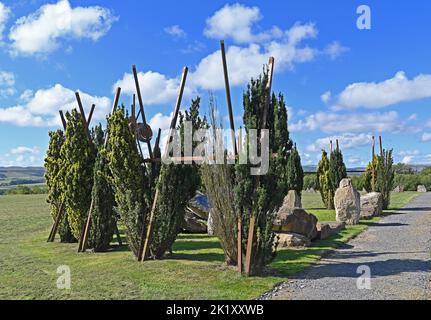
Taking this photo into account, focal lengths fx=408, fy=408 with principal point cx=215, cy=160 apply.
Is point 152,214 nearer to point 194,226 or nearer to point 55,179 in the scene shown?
point 55,179

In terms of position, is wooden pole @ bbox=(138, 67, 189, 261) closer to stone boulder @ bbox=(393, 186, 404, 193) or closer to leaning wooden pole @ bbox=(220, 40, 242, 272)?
leaning wooden pole @ bbox=(220, 40, 242, 272)

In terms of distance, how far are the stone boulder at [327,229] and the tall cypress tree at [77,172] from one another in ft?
21.8

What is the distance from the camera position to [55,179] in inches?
496

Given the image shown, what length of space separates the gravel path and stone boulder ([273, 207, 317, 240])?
1096 mm

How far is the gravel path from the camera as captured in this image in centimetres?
604

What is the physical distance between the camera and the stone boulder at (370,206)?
1773cm

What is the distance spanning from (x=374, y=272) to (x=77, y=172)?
25.6ft

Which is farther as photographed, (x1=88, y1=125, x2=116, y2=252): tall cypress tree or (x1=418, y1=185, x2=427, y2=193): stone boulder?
(x1=418, y1=185, x2=427, y2=193): stone boulder

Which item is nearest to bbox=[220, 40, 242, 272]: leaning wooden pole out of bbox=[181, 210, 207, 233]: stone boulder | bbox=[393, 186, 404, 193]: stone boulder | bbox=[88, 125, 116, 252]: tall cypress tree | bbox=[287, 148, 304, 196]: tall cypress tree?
bbox=[88, 125, 116, 252]: tall cypress tree

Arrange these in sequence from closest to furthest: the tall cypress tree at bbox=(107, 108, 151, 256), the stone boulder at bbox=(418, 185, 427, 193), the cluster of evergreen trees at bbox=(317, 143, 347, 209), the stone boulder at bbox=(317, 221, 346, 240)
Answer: the tall cypress tree at bbox=(107, 108, 151, 256) < the stone boulder at bbox=(317, 221, 346, 240) < the cluster of evergreen trees at bbox=(317, 143, 347, 209) < the stone boulder at bbox=(418, 185, 427, 193)

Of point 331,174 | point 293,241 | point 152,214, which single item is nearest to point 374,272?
point 293,241

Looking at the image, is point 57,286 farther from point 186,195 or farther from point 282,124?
point 282,124
